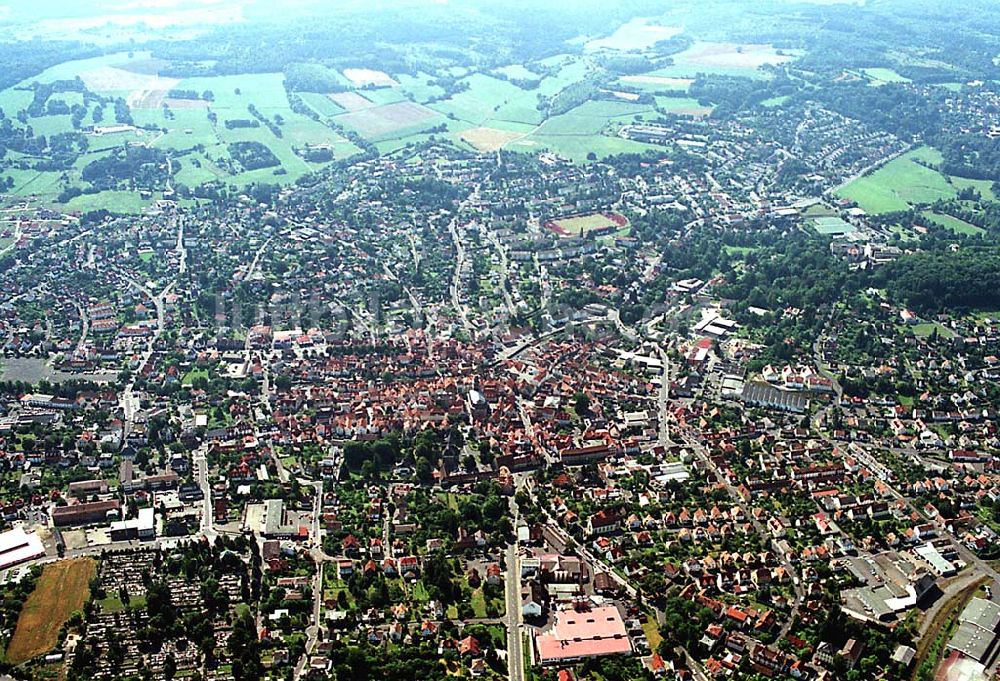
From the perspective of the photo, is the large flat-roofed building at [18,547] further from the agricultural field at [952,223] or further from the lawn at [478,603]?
the agricultural field at [952,223]

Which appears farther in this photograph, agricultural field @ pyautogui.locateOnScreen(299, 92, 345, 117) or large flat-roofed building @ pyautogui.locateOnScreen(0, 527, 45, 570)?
agricultural field @ pyautogui.locateOnScreen(299, 92, 345, 117)

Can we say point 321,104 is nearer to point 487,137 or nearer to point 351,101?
point 351,101

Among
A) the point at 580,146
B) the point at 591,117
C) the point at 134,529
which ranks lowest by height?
the point at 580,146

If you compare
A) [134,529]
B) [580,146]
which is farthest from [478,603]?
[580,146]

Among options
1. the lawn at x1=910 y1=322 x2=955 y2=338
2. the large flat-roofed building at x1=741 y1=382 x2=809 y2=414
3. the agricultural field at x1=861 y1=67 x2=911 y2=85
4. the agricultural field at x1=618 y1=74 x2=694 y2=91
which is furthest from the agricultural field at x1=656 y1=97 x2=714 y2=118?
the large flat-roofed building at x1=741 y1=382 x2=809 y2=414

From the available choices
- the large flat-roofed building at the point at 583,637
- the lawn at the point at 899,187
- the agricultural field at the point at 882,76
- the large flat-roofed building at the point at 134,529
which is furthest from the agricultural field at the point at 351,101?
the large flat-roofed building at the point at 583,637

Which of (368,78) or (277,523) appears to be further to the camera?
(368,78)

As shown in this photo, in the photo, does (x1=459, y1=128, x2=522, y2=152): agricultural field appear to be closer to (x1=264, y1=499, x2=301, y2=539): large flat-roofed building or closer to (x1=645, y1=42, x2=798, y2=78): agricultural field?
(x1=645, y1=42, x2=798, y2=78): agricultural field

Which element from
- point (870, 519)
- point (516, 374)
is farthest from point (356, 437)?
point (870, 519)
